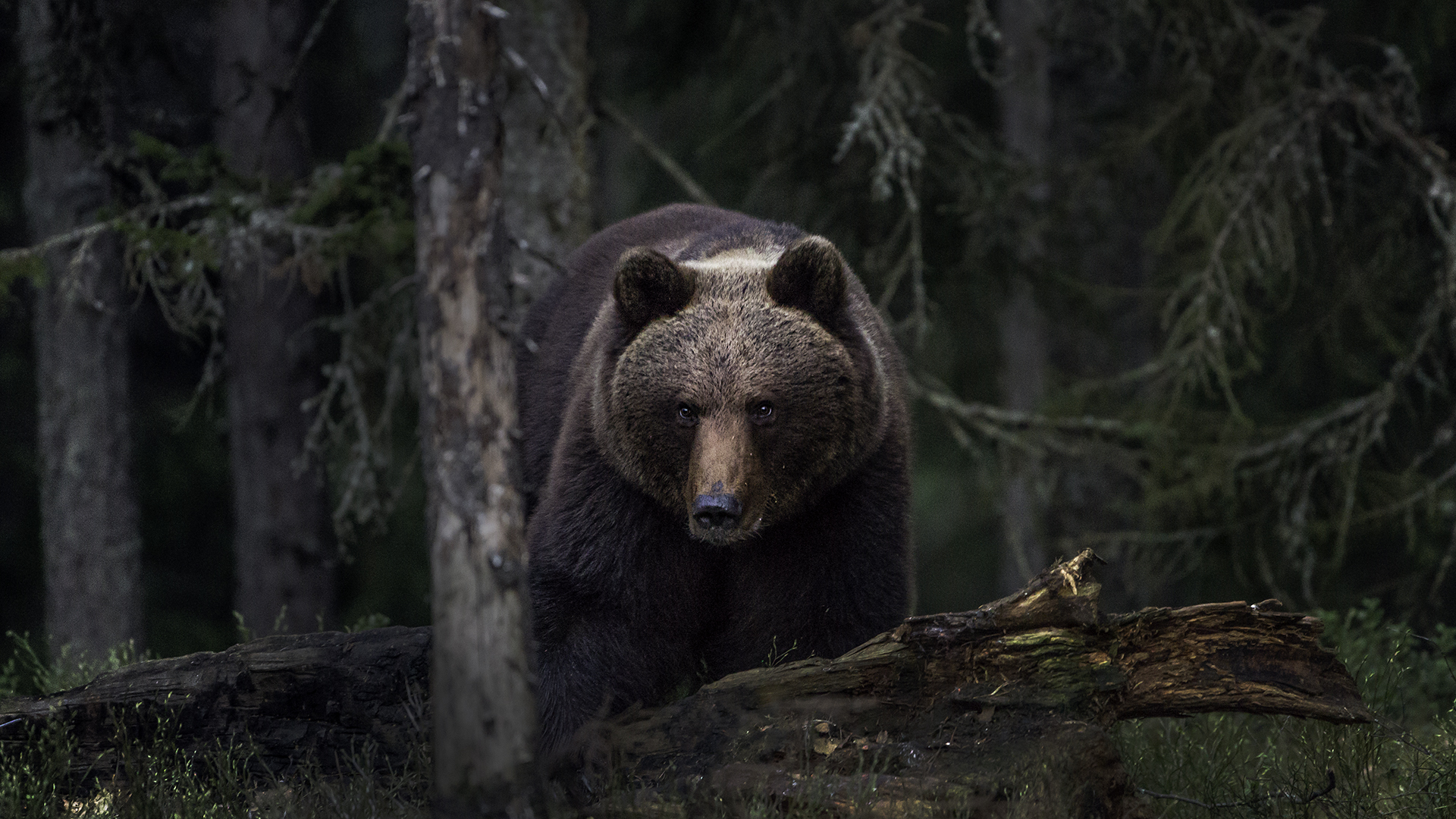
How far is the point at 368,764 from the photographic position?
4.50m

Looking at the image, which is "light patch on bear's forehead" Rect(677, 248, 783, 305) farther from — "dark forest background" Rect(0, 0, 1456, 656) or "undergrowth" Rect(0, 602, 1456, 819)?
"undergrowth" Rect(0, 602, 1456, 819)

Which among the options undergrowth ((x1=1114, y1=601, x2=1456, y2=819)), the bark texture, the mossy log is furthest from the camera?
the bark texture

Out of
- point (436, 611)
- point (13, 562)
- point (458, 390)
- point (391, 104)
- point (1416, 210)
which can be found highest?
point (391, 104)

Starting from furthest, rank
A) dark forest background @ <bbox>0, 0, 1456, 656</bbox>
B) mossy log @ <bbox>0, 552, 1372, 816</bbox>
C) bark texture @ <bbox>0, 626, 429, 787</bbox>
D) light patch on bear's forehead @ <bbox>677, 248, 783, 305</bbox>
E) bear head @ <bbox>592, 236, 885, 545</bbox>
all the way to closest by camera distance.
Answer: dark forest background @ <bbox>0, 0, 1456, 656</bbox> < light patch on bear's forehead @ <bbox>677, 248, 783, 305</bbox> < bark texture @ <bbox>0, 626, 429, 787</bbox> < bear head @ <bbox>592, 236, 885, 545</bbox> < mossy log @ <bbox>0, 552, 1372, 816</bbox>

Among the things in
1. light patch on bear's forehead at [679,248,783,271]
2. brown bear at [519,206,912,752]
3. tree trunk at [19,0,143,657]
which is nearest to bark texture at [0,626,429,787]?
brown bear at [519,206,912,752]

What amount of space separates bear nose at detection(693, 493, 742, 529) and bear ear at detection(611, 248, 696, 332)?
3.19ft

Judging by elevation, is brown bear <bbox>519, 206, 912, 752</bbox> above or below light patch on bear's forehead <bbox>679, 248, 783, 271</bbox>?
below

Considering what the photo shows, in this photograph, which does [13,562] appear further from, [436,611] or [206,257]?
[436,611]

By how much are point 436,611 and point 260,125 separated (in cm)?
622

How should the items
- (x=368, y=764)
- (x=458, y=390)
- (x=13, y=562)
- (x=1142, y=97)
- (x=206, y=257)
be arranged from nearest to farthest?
(x=458, y=390), (x=368, y=764), (x=206, y=257), (x=1142, y=97), (x=13, y=562)

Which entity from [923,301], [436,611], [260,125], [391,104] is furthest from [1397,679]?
[260,125]

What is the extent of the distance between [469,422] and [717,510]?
101 cm

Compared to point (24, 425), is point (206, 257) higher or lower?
higher

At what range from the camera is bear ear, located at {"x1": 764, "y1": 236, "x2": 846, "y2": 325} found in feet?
15.6
